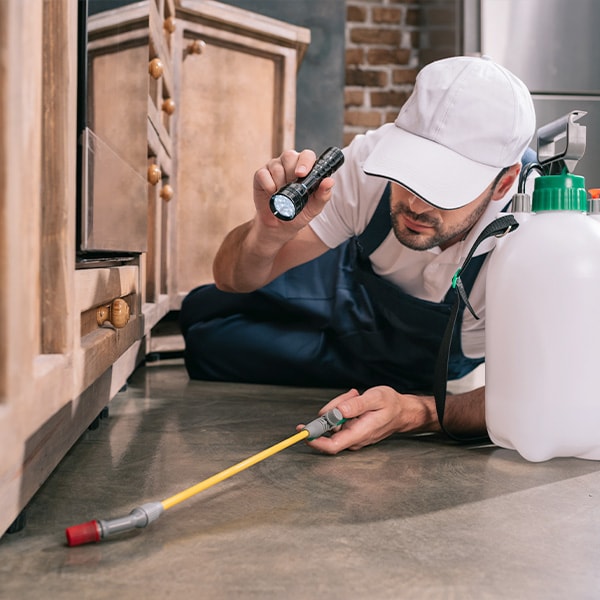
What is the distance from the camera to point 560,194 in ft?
3.06

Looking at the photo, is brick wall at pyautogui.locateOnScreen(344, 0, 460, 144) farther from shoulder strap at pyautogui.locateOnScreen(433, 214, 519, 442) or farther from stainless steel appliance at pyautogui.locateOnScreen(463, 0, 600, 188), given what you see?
shoulder strap at pyautogui.locateOnScreen(433, 214, 519, 442)

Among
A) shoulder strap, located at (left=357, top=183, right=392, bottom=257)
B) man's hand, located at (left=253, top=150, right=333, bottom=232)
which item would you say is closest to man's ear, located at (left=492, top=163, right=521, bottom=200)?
shoulder strap, located at (left=357, top=183, right=392, bottom=257)

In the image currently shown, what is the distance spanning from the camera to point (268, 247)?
128 cm

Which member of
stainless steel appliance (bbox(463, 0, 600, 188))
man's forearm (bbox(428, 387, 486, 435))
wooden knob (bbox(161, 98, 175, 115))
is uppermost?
stainless steel appliance (bbox(463, 0, 600, 188))

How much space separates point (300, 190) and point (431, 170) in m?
0.20

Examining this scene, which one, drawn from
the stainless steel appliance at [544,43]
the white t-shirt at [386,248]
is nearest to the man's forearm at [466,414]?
the white t-shirt at [386,248]

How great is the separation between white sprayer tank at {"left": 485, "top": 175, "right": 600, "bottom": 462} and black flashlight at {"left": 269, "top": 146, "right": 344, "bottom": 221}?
0.93ft

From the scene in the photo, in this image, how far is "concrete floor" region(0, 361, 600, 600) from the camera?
0.60m

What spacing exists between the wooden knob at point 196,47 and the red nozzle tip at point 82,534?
1.58 metres

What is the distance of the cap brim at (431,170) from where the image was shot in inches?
40.6

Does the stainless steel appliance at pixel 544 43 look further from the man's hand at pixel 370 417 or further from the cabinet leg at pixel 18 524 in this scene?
the cabinet leg at pixel 18 524

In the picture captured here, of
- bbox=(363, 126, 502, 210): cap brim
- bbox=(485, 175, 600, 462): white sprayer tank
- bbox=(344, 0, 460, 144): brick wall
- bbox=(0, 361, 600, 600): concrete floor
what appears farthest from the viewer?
bbox=(344, 0, 460, 144): brick wall

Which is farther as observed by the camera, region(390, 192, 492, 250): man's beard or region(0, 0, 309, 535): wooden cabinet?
region(390, 192, 492, 250): man's beard

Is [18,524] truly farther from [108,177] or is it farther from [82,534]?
[108,177]
